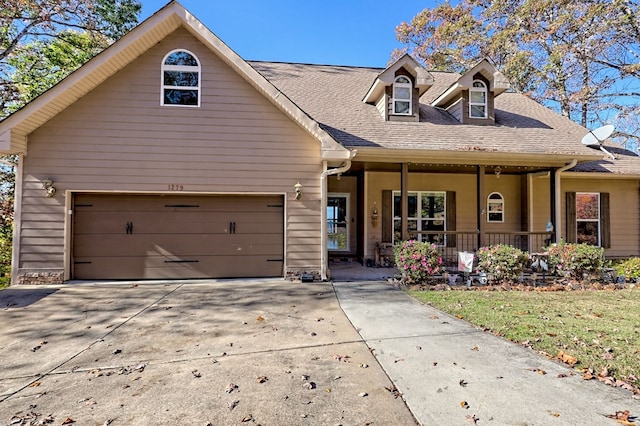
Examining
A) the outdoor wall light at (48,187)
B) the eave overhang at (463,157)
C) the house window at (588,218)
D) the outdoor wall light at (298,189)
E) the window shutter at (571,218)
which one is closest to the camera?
the outdoor wall light at (48,187)

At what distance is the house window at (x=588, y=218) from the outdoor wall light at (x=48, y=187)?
1478 centimetres

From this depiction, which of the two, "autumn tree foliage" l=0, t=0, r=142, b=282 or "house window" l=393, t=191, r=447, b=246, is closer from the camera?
"house window" l=393, t=191, r=447, b=246

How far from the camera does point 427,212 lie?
1098 cm

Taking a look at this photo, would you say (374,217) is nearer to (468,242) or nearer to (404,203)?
(404,203)

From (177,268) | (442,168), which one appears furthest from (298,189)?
(442,168)

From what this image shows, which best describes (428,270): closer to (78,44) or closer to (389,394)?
(389,394)

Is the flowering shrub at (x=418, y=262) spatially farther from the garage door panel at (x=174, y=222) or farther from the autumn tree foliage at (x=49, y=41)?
the autumn tree foliage at (x=49, y=41)

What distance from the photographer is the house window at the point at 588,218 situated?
10.9 metres

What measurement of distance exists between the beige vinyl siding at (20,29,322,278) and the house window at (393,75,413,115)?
3.47m

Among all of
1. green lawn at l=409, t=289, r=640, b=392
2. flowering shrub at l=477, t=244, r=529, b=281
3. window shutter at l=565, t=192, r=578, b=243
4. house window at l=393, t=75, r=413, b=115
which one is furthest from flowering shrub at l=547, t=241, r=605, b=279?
house window at l=393, t=75, r=413, b=115

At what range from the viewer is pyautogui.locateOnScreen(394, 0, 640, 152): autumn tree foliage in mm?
15704

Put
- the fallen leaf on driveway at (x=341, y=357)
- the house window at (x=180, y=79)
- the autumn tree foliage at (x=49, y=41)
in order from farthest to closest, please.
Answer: the autumn tree foliage at (x=49, y=41), the house window at (x=180, y=79), the fallen leaf on driveway at (x=341, y=357)

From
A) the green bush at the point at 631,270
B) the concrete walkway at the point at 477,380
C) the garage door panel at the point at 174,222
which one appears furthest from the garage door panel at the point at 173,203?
the green bush at the point at 631,270

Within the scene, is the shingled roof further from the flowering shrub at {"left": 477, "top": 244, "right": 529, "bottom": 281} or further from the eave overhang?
the flowering shrub at {"left": 477, "top": 244, "right": 529, "bottom": 281}
